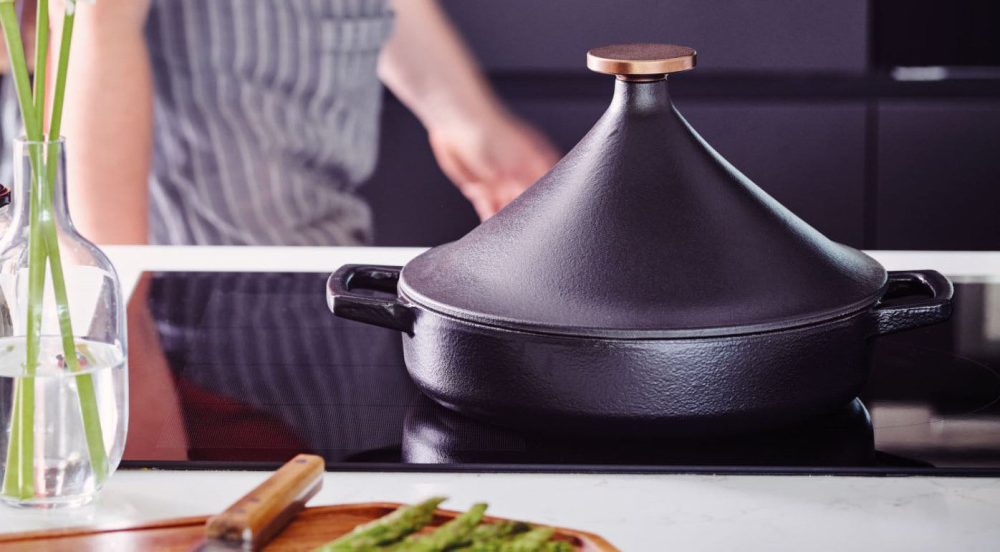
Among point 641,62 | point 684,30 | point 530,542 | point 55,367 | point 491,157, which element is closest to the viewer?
point 530,542

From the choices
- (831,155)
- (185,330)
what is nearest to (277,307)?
(185,330)

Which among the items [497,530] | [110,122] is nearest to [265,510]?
[497,530]

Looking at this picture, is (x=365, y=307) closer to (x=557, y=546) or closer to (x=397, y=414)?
(x=397, y=414)

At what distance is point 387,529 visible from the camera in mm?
715

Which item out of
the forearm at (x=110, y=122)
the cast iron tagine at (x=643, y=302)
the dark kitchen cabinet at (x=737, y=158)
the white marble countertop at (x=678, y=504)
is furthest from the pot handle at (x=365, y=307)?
the forearm at (x=110, y=122)

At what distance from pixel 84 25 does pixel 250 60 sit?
0.35 m

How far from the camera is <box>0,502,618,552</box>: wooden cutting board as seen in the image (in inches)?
29.7

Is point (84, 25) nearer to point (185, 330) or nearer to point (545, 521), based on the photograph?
point (185, 330)

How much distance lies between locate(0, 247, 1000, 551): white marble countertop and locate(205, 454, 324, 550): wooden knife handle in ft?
0.27

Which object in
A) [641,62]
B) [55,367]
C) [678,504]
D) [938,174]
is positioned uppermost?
[641,62]

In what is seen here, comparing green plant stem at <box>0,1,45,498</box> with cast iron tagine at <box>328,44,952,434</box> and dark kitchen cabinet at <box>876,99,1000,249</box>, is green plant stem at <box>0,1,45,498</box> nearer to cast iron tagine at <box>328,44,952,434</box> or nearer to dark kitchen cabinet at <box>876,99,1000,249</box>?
cast iron tagine at <box>328,44,952,434</box>

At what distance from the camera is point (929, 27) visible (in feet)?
9.29

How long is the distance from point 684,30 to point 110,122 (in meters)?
1.23

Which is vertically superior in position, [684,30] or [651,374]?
[684,30]
